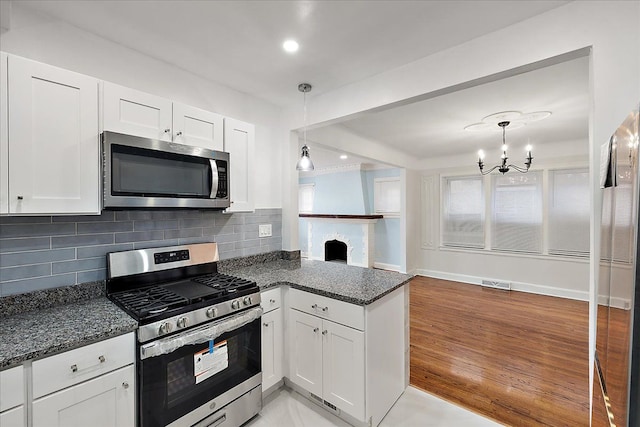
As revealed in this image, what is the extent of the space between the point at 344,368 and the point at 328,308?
1.29 ft

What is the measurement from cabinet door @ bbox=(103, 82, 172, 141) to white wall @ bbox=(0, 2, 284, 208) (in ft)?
1.10

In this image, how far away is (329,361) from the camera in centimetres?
195

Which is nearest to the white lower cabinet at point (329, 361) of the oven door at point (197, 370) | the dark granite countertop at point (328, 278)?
the dark granite countertop at point (328, 278)

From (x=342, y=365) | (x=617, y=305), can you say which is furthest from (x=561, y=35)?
(x=342, y=365)

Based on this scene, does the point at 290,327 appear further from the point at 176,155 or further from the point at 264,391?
the point at 176,155

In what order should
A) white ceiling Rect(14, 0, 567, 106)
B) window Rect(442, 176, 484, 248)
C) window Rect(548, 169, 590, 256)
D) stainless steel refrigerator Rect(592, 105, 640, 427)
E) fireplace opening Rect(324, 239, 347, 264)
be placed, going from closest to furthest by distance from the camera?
stainless steel refrigerator Rect(592, 105, 640, 427) < white ceiling Rect(14, 0, 567, 106) < window Rect(548, 169, 590, 256) < window Rect(442, 176, 484, 248) < fireplace opening Rect(324, 239, 347, 264)

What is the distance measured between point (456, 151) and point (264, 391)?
505cm

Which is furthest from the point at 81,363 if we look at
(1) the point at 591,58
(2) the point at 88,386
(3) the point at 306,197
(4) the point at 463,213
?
(3) the point at 306,197

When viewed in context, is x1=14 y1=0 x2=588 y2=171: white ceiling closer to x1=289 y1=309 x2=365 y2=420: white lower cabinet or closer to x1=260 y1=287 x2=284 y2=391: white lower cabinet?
x1=260 y1=287 x2=284 y2=391: white lower cabinet

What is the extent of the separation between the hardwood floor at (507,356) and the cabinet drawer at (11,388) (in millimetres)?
2473

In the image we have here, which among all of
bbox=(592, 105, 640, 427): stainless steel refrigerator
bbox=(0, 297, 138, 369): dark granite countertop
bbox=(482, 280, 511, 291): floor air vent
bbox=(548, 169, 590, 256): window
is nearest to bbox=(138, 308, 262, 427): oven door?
bbox=(0, 297, 138, 369): dark granite countertop

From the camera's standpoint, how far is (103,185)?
1.56m

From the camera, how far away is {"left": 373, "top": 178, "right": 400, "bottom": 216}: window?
6211 mm

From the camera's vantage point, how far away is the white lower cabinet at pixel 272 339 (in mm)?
2064
